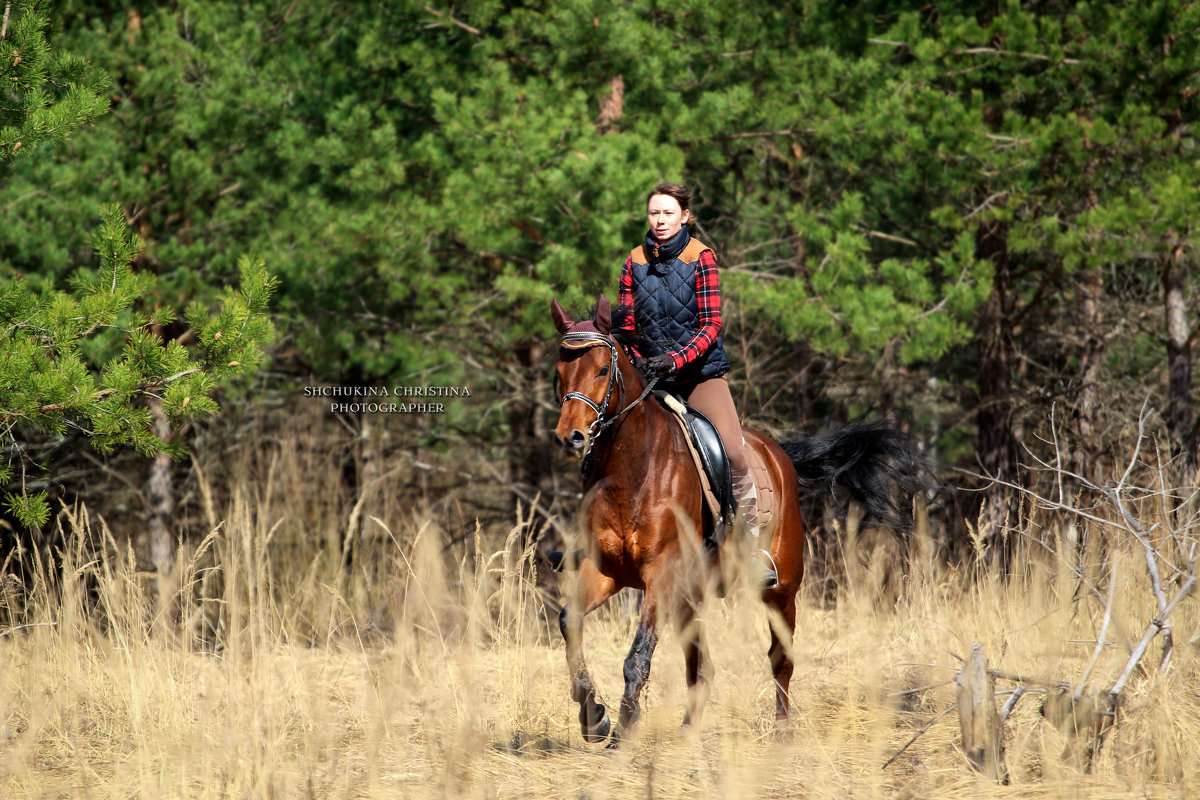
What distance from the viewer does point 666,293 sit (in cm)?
556

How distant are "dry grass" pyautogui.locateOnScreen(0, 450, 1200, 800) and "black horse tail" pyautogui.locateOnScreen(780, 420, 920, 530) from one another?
0.74 meters

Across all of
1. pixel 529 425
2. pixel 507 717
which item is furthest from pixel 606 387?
pixel 529 425

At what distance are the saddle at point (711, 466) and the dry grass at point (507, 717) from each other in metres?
0.51

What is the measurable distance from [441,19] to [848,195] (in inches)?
189

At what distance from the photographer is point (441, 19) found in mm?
11430

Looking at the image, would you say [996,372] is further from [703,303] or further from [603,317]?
[603,317]

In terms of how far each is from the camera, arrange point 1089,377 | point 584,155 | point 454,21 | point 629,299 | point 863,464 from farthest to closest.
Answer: point 454,21 → point 1089,377 → point 584,155 → point 863,464 → point 629,299

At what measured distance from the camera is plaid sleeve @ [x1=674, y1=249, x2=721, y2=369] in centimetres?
539

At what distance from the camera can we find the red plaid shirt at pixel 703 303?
17.6 feet

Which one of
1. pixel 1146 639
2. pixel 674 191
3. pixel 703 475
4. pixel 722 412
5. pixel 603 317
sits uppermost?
pixel 674 191

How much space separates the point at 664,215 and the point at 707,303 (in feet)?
1.68

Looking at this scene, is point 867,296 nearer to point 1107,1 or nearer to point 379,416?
point 1107,1

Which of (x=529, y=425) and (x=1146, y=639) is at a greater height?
(x=529, y=425)

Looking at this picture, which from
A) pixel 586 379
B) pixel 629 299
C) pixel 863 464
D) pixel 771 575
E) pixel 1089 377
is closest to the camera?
pixel 586 379
